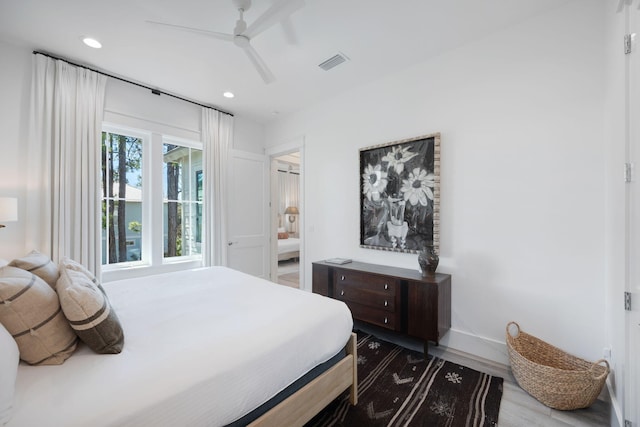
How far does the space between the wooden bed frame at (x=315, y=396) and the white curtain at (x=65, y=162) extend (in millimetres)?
2599

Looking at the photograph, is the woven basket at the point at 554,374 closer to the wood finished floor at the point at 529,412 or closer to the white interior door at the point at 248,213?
the wood finished floor at the point at 529,412

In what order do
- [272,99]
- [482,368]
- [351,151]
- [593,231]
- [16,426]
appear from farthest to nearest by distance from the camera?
1. [272,99]
2. [351,151]
3. [482,368]
4. [593,231]
5. [16,426]

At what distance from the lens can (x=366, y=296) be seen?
8.99 ft

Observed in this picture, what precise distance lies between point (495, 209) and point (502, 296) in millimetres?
746

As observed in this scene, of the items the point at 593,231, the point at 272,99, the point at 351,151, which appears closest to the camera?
the point at 593,231

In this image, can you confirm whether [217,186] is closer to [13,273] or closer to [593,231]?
[13,273]

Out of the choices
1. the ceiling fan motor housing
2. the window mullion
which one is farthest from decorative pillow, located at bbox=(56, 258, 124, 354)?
the window mullion

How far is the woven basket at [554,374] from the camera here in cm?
169

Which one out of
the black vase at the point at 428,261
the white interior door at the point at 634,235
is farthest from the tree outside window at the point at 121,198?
the white interior door at the point at 634,235

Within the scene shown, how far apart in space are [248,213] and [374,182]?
83.9 inches

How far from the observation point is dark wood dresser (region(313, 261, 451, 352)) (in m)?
2.35

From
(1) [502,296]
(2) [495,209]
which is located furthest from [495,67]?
(1) [502,296]

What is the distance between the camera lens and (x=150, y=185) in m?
3.38

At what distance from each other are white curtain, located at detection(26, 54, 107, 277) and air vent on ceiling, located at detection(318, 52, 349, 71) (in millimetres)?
2336
